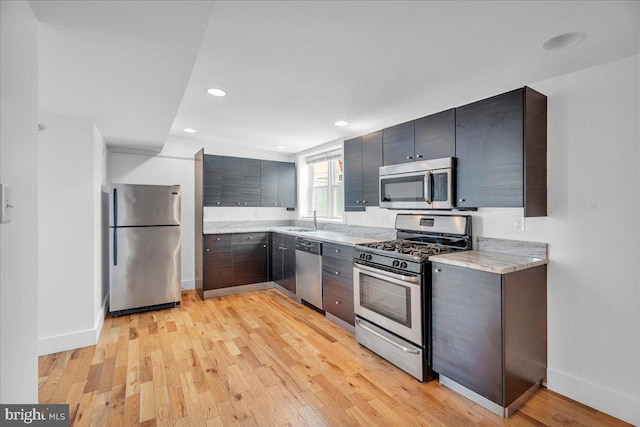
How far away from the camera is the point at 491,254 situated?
7.82ft

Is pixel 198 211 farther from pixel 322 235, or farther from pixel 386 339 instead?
pixel 386 339

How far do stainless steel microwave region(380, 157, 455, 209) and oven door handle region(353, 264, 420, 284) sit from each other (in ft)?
2.33

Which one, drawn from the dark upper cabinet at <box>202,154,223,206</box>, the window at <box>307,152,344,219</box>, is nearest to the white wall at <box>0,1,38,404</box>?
the dark upper cabinet at <box>202,154,223,206</box>

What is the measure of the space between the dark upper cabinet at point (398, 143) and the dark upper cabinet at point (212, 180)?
260 centimetres

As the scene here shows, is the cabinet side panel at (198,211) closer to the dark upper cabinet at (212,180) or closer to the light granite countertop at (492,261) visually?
the dark upper cabinet at (212,180)

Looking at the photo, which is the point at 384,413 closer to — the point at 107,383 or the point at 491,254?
the point at 491,254

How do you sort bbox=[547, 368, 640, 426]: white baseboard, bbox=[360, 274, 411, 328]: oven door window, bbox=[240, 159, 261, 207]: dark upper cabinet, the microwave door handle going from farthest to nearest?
bbox=[240, 159, 261, 207]: dark upper cabinet, the microwave door handle, bbox=[360, 274, 411, 328]: oven door window, bbox=[547, 368, 640, 426]: white baseboard

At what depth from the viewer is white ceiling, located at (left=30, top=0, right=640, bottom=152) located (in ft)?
4.64

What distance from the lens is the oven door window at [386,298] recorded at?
237 cm

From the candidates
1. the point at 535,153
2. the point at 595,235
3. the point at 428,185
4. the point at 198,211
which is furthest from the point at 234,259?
the point at 595,235

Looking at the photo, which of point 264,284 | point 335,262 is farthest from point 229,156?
point 335,262

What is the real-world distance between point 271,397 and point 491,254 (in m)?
1.97

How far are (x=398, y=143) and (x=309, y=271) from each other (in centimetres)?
185

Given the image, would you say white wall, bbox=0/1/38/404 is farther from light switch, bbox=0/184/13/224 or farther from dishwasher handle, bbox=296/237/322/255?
dishwasher handle, bbox=296/237/322/255
